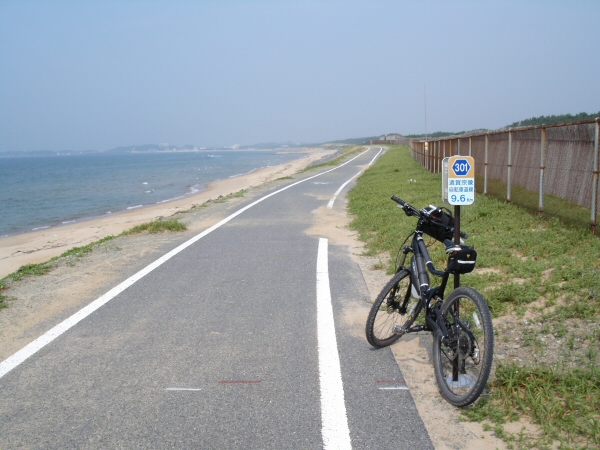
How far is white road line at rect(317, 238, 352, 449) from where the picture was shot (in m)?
3.47

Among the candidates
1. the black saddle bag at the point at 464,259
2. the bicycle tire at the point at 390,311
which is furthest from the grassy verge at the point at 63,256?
the black saddle bag at the point at 464,259

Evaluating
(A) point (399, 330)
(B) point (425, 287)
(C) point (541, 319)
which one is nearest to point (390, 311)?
(A) point (399, 330)

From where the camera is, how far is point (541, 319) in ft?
16.1

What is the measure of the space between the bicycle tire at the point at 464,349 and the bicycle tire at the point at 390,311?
67 centimetres

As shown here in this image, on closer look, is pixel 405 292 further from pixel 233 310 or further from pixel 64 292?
pixel 64 292

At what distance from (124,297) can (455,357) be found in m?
4.36

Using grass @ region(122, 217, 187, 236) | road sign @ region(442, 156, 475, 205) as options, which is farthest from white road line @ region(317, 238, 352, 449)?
grass @ region(122, 217, 187, 236)

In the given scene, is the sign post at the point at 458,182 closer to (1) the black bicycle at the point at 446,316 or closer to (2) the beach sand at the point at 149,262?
(1) the black bicycle at the point at 446,316

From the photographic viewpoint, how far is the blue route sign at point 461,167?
171 inches

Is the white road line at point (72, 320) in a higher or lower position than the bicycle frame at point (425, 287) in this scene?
lower

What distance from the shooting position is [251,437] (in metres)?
3.47

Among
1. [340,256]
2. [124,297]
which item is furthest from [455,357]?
[340,256]

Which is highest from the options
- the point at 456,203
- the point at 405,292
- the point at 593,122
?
the point at 593,122

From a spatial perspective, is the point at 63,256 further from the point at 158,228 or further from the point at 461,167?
the point at 461,167
